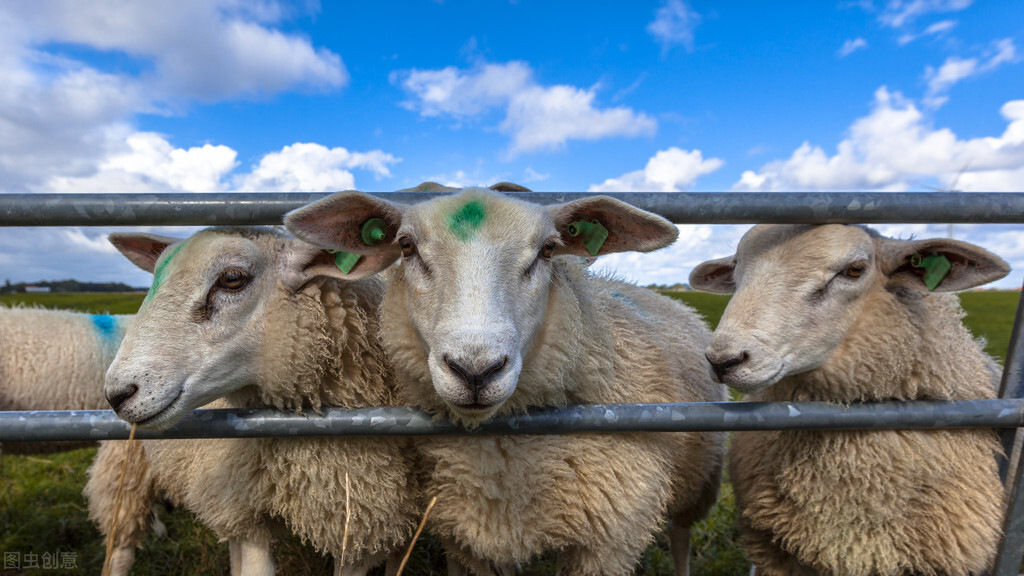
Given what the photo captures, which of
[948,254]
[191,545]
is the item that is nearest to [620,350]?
[948,254]

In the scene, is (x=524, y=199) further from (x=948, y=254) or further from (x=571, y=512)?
(x=948, y=254)

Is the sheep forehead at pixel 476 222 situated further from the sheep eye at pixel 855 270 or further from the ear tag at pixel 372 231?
the sheep eye at pixel 855 270

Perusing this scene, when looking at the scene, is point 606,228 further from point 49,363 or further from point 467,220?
point 49,363

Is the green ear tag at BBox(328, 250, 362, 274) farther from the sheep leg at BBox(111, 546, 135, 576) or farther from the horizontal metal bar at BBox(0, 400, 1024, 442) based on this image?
the sheep leg at BBox(111, 546, 135, 576)

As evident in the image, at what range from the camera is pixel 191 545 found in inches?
147

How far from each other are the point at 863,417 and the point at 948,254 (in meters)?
0.72

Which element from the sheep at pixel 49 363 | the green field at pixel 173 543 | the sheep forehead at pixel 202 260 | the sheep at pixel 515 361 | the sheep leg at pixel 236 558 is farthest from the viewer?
the sheep at pixel 49 363

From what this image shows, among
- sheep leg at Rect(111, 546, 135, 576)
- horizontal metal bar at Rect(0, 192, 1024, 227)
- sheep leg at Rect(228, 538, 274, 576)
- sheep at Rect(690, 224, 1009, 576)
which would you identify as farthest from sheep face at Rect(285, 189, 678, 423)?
sheep leg at Rect(111, 546, 135, 576)

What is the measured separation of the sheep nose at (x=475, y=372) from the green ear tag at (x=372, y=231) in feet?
2.19

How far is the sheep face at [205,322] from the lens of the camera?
167 centimetres

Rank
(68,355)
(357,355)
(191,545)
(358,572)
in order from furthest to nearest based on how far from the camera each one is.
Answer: (68,355)
(191,545)
(358,572)
(357,355)

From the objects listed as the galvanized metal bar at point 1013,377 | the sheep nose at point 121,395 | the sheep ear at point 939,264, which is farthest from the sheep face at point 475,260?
the galvanized metal bar at point 1013,377

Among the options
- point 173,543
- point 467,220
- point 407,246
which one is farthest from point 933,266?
point 173,543

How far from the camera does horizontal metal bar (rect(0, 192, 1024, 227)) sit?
1.76m
